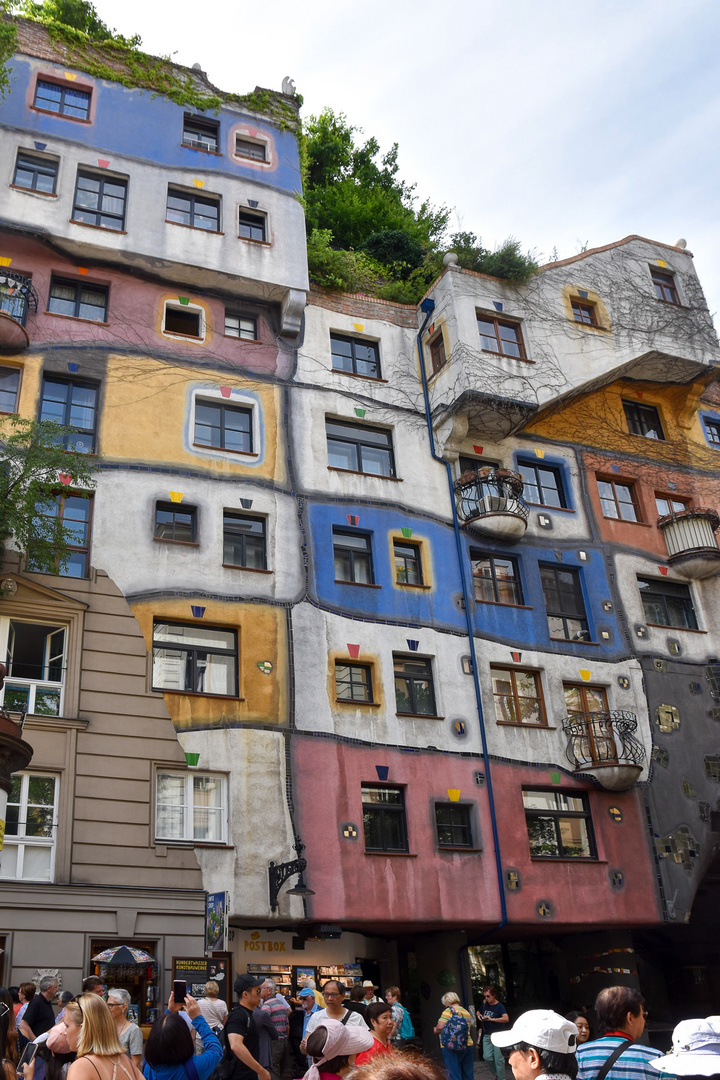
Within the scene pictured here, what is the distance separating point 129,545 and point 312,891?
25.5ft

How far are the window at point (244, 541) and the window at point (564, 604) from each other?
762 centimetres

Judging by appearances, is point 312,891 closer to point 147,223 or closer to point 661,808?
point 661,808

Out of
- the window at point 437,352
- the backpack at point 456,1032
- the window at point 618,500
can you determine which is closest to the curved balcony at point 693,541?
the window at point 618,500

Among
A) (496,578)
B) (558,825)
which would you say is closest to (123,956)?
(558,825)

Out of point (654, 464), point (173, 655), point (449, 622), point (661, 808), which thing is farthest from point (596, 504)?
point (173, 655)

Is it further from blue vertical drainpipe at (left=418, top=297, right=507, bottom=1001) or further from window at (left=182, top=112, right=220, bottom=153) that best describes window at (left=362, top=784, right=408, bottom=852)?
window at (left=182, top=112, right=220, bottom=153)

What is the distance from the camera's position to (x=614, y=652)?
24.9 metres

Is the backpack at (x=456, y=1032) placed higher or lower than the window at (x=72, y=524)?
lower

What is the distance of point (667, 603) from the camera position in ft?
88.5

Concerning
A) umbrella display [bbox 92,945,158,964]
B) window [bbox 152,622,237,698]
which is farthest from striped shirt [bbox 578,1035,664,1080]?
window [bbox 152,622,237,698]

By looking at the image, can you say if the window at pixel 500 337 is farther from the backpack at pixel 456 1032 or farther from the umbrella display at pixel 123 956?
the umbrella display at pixel 123 956

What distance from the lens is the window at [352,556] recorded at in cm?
2280

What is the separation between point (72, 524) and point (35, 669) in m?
3.15

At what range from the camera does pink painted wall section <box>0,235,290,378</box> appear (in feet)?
72.8
